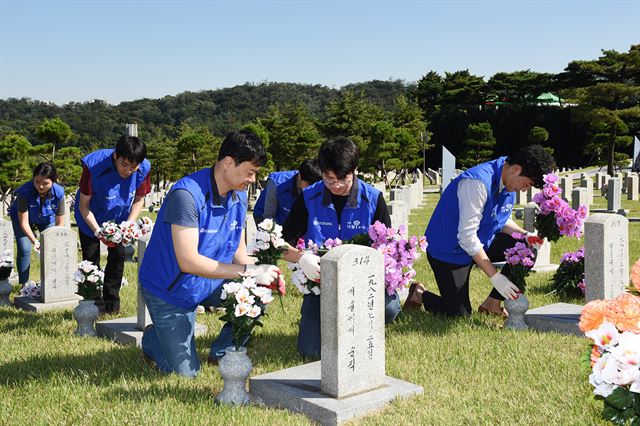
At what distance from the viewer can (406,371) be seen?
4.72 metres

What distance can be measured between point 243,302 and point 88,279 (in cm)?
290

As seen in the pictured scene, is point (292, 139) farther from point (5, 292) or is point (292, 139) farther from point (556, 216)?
point (556, 216)

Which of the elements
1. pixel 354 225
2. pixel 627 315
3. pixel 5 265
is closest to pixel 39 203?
pixel 5 265

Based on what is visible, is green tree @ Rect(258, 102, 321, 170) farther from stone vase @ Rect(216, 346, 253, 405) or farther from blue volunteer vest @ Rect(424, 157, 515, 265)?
stone vase @ Rect(216, 346, 253, 405)

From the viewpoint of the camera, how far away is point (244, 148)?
433 cm

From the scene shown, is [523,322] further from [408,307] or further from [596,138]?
[596,138]

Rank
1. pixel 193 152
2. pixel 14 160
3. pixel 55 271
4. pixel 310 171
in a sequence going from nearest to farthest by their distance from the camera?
pixel 310 171 < pixel 55 271 < pixel 14 160 < pixel 193 152

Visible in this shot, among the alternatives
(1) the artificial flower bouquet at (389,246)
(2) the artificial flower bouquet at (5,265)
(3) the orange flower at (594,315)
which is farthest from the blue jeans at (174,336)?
(2) the artificial flower bouquet at (5,265)

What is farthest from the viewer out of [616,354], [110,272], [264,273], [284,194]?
[284,194]

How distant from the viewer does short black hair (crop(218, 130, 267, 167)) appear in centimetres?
434

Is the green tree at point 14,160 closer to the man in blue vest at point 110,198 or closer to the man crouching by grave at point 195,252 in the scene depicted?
the man in blue vest at point 110,198

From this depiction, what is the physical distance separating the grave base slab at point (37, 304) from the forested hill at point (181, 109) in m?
63.4

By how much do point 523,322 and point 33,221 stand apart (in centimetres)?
656

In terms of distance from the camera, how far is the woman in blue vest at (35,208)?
8.23m
